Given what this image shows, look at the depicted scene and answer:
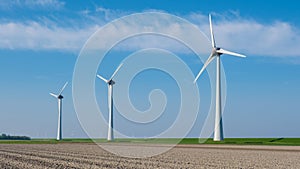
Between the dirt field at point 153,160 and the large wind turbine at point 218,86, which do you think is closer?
the dirt field at point 153,160

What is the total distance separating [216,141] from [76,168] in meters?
62.5

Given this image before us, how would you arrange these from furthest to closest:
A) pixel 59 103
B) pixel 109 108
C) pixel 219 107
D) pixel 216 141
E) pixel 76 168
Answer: pixel 59 103, pixel 109 108, pixel 216 141, pixel 219 107, pixel 76 168

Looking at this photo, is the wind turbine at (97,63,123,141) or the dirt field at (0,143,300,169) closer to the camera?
the dirt field at (0,143,300,169)

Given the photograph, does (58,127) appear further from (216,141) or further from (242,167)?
(242,167)

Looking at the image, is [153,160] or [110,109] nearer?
[153,160]

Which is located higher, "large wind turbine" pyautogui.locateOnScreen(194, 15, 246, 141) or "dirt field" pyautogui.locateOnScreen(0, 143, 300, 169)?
"large wind turbine" pyautogui.locateOnScreen(194, 15, 246, 141)

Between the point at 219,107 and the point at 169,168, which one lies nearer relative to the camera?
the point at 169,168

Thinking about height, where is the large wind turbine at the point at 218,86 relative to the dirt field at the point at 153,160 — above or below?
above

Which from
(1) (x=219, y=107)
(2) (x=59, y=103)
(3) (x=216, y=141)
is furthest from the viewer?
(2) (x=59, y=103)

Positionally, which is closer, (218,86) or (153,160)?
(153,160)

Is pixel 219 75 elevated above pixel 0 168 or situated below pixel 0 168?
above

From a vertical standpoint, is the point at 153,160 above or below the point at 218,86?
below

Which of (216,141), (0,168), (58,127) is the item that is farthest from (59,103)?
(0,168)

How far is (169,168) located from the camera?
31281 mm
